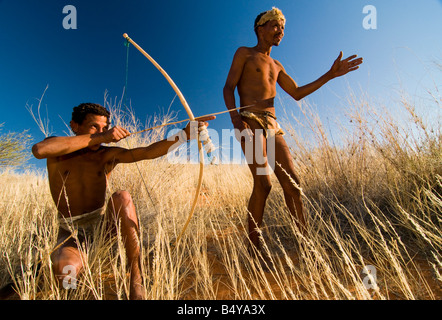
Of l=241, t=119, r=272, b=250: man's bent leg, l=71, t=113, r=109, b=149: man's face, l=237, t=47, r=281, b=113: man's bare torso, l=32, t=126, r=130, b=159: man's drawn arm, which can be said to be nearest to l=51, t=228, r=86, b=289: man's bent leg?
l=32, t=126, r=130, b=159: man's drawn arm

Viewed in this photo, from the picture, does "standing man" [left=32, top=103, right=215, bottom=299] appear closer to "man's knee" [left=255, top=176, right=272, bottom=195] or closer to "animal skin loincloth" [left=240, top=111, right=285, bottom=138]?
"animal skin loincloth" [left=240, top=111, right=285, bottom=138]

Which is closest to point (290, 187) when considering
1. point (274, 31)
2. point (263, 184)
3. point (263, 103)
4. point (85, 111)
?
point (263, 184)

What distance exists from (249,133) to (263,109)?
14.9 inches

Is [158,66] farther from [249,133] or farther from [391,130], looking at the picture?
[391,130]

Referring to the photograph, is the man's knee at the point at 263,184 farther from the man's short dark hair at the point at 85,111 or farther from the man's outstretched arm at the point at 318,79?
the man's short dark hair at the point at 85,111

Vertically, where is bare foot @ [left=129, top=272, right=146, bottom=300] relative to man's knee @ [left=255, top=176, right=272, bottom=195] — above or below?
below

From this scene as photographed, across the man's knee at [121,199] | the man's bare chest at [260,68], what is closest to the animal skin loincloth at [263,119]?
the man's bare chest at [260,68]

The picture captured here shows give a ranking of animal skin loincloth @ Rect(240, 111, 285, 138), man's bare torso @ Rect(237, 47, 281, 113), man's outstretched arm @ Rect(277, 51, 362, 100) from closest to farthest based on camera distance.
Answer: animal skin loincloth @ Rect(240, 111, 285, 138) < man's bare torso @ Rect(237, 47, 281, 113) < man's outstretched arm @ Rect(277, 51, 362, 100)

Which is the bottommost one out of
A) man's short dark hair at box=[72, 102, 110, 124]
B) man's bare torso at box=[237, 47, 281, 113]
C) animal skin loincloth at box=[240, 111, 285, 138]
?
animal skin loincloth at box=[240, 111, 285, 138]

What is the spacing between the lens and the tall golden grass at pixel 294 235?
170cm

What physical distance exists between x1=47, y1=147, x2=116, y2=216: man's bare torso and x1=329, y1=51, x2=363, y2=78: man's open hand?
2423 mm

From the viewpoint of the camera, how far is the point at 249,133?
2.19 metres

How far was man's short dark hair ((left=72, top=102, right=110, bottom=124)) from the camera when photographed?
7.13 ft
